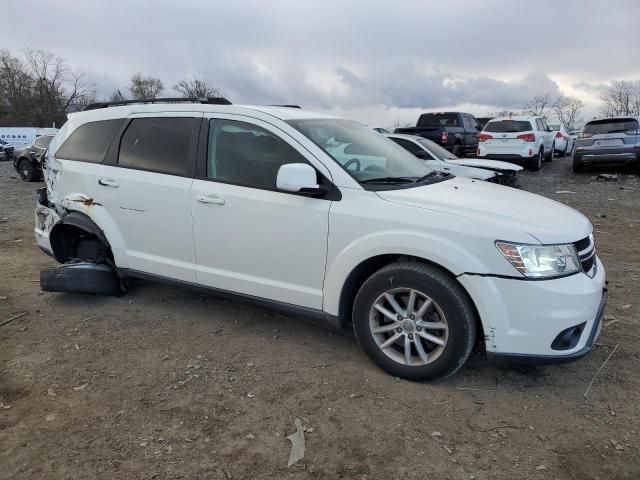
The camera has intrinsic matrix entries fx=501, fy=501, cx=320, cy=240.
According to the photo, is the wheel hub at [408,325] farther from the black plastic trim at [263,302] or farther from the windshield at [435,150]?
the windshield at [435,150]

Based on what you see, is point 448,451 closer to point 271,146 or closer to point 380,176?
point 380,176

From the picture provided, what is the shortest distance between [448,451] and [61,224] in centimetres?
386

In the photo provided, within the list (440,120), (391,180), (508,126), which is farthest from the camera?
(440,120)

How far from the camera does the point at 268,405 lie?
2.99 m

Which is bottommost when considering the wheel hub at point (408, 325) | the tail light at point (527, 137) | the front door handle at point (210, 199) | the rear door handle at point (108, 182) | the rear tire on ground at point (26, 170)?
the rear tire on ground at point (26, 170)

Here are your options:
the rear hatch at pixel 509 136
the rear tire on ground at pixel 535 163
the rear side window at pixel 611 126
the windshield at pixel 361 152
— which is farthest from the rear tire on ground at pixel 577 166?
the windshield at pixel 361 152

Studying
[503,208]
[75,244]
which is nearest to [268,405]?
[503,208]

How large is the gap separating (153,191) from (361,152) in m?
1.68

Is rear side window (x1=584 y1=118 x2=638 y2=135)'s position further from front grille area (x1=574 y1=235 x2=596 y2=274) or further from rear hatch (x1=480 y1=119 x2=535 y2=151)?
front grille area (x1=574 y1=235 x2=596 y2=274)

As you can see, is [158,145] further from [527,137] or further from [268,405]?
[527,137]

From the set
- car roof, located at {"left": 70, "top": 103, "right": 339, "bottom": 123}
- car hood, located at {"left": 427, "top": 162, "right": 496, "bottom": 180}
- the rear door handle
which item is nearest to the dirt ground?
the rear door handle

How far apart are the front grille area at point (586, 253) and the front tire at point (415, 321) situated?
2.46 ft

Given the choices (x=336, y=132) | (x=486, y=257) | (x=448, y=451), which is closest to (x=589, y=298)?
(x=486, y=257)

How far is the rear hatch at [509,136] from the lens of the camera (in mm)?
14578
